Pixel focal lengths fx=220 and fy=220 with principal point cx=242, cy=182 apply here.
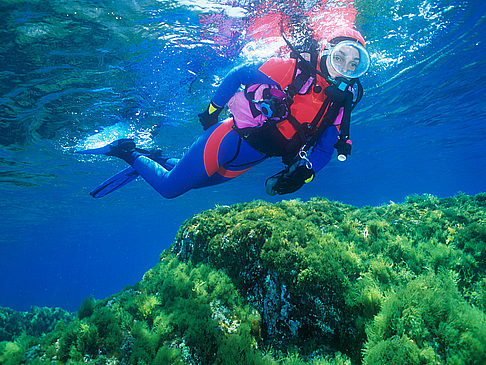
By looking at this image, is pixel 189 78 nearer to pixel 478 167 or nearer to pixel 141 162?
pixel 141 162

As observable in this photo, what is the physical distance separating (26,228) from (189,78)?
44.7 m

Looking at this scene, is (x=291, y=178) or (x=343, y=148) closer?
(x=343, y=148)

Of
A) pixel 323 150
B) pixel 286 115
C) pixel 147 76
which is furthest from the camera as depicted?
pixel 147 76

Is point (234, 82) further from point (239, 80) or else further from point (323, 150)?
point (323, 150)

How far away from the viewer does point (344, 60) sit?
329cm

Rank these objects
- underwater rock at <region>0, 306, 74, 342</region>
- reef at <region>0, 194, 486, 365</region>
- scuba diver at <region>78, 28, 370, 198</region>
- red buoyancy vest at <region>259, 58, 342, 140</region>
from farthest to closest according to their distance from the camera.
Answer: underwater rock at <region>0, 306, 74, 342</region> < red buoyancy vest at <region>259, 58, 342, 140</region> < scuba diver at <region>78, 28, 370, 198</region> < reef at <region>0, 194, 486, 365</region>

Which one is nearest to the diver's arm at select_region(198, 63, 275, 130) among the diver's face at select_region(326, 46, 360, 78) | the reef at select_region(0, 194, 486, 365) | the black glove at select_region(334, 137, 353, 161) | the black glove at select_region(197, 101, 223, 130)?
the black glove at select_region(197, 101, 223, 130)

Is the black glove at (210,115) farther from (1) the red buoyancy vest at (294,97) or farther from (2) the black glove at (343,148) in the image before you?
(2) the black glove at (343,148)

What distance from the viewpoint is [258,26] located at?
7.30 m

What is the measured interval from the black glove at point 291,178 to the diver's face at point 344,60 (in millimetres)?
1463

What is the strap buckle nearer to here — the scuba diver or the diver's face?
the scuba diver

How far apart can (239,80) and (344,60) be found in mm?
1683

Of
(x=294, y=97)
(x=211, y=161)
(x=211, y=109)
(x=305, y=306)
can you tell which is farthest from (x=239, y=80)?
(x=305, y=306)

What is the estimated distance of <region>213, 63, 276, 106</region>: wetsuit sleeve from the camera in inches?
147
